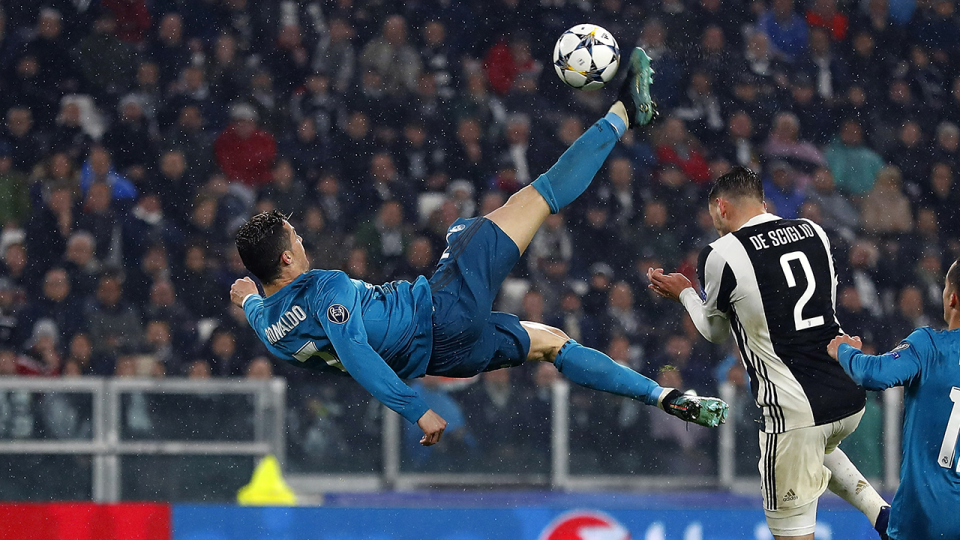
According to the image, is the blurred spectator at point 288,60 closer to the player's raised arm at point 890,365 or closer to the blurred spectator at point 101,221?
the blurred spectator at point 101,221

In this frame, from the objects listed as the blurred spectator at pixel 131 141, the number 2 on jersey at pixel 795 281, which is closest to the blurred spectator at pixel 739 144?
the blurred spectator at pixel 131 141

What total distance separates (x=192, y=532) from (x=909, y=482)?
170 inches

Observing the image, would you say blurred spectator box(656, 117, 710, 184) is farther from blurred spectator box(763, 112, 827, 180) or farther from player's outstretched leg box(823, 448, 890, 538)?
player's outstretched leg box(823, 448, 890, 538)

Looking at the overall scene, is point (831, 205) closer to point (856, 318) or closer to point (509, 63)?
point (856, 318)

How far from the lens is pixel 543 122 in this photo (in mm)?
10977

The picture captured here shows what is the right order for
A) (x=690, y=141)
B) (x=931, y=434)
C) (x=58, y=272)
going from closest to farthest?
(x=931, y=434) → (x=58, y=272) → (x=690, y=141)

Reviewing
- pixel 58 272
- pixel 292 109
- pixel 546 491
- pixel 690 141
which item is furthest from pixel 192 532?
pixel 690 141

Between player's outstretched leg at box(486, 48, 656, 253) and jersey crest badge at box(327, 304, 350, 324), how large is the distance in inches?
32.8

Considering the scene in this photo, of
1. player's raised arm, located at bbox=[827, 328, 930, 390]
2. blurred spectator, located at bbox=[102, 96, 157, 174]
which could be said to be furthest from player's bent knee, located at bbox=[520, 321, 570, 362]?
blurred spectator, located at bbox=[102, 96, 157, 174]

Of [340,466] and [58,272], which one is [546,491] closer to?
[340,466]

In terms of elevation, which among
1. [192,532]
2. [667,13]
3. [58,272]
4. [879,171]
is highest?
[667,13]

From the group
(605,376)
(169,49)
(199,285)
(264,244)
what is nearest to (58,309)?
(199,285)

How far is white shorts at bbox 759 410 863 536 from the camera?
16.9ft

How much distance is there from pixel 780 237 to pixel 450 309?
4.56 feet
